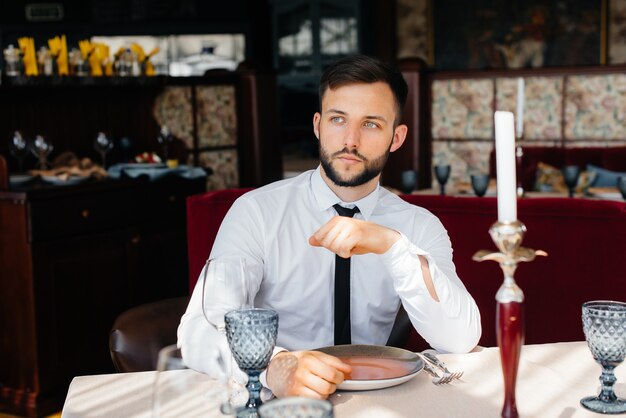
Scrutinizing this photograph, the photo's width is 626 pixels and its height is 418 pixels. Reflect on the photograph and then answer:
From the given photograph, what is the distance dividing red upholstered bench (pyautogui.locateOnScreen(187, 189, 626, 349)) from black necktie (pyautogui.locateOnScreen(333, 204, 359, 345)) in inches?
24.6

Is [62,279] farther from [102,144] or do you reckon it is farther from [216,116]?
[216,116]

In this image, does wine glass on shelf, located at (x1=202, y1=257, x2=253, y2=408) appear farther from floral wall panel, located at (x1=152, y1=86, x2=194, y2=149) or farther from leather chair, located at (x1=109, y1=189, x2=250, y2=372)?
floral wall panel, located at (x1=152, y1=86, x2=194, y2=149)

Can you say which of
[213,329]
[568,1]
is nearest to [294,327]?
[213,329]

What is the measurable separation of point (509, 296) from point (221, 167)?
5380mm

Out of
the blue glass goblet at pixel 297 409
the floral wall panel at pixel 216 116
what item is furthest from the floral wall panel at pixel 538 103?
the blue glass goblet at pixel 297 409

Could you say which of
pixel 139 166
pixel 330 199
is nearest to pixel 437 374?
pixel 330 199

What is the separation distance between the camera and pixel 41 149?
439cm

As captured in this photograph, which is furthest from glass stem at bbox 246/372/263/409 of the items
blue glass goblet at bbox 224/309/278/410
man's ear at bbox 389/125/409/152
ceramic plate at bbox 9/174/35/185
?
ceramic plate at bbox 9/174/35/185

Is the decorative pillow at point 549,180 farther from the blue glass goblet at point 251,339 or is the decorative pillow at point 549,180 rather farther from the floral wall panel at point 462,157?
the blue glass goblet at point 251,339

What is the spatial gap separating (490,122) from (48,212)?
3.92 meters

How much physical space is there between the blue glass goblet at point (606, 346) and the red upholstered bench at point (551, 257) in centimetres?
119

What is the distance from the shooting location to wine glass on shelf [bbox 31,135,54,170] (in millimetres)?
4387

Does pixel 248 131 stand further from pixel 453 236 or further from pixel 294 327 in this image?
pixel 294 327

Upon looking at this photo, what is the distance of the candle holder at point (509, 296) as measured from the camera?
3.67ft
